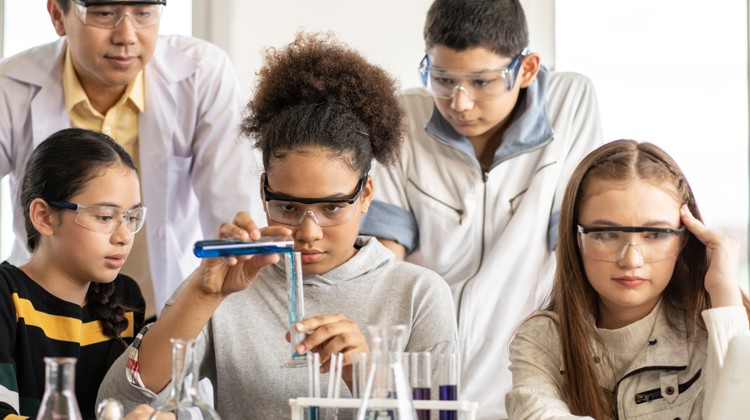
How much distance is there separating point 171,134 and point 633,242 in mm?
1471

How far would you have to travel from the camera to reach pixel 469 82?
2.75 m

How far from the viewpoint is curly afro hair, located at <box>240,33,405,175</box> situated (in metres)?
2.09

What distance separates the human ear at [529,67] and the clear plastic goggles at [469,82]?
0.24 feet

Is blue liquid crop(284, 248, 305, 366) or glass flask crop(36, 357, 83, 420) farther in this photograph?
blue liquid crop(284, 248, 305, 366)

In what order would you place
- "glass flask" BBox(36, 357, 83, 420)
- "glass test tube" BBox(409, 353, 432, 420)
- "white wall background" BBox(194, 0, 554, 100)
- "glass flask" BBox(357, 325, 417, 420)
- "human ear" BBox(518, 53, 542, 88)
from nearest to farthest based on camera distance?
"glass flask" BBox(36, 357, 83, 420) < "glass flask" BBox(357, 325, 417, 420) < "glass test tube" BBox(409, 353, 432, 420) < "human ear" BBox(518, 53, 542, 88) < "white wall background" BBox(194, 0, 554, 100)

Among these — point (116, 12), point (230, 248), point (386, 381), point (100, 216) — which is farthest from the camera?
point (116, 12)

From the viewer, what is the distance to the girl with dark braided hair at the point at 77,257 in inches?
87.4

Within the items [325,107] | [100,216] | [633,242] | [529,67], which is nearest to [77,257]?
[100,216]

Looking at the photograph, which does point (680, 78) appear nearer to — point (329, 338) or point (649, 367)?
point (649, 367)

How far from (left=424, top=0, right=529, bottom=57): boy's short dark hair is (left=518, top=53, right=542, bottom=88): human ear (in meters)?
0.03

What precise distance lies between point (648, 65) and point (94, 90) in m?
2.19

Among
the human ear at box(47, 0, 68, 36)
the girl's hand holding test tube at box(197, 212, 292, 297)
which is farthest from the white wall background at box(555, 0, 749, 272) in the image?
the girl's hand holding test tube at box(197, 212, 292, 297)

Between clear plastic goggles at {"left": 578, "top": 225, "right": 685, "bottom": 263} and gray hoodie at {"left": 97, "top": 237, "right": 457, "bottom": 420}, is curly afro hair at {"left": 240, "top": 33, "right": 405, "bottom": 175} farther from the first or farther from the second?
clear plastic goggles at {"left": 578, "top": 225, "right": 685, "bottom": 263}

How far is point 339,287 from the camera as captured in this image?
7.01 ft
